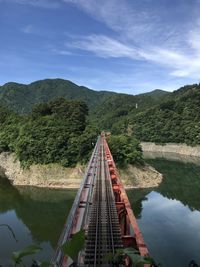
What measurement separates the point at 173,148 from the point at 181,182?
45941 millimetres

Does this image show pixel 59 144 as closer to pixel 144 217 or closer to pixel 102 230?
pixel 144 217

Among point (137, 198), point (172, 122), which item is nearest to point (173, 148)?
point (172, 122)

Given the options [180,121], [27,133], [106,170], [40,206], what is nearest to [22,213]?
[40,206]

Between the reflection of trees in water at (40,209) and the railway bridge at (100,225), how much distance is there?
22.2ft

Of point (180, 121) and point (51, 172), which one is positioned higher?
point (180, 121)

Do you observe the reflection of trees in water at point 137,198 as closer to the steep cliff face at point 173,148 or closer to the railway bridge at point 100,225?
the railway bridge at point 100,225

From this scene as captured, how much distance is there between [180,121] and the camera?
10744 centimetres

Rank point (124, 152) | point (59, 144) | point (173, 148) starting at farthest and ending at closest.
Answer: point (173, 148) → point (124, 152) → point (59, 144)

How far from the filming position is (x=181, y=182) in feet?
182

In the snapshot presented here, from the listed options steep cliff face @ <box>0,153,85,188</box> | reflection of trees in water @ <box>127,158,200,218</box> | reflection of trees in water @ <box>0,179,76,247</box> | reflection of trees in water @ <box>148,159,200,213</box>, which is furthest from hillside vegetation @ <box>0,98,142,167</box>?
reflection of trees in water @ <box>148,159,200,213</box>

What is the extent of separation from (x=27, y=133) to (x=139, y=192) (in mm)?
21914

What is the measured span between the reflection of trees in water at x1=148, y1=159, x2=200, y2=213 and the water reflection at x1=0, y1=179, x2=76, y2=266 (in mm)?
14727

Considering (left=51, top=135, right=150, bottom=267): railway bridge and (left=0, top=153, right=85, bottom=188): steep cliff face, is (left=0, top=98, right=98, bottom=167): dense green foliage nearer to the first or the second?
(left=0, top=153, right=85, bottom=188): steep cliff face

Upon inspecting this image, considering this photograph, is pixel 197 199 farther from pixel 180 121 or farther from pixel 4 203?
pixel 180 121
